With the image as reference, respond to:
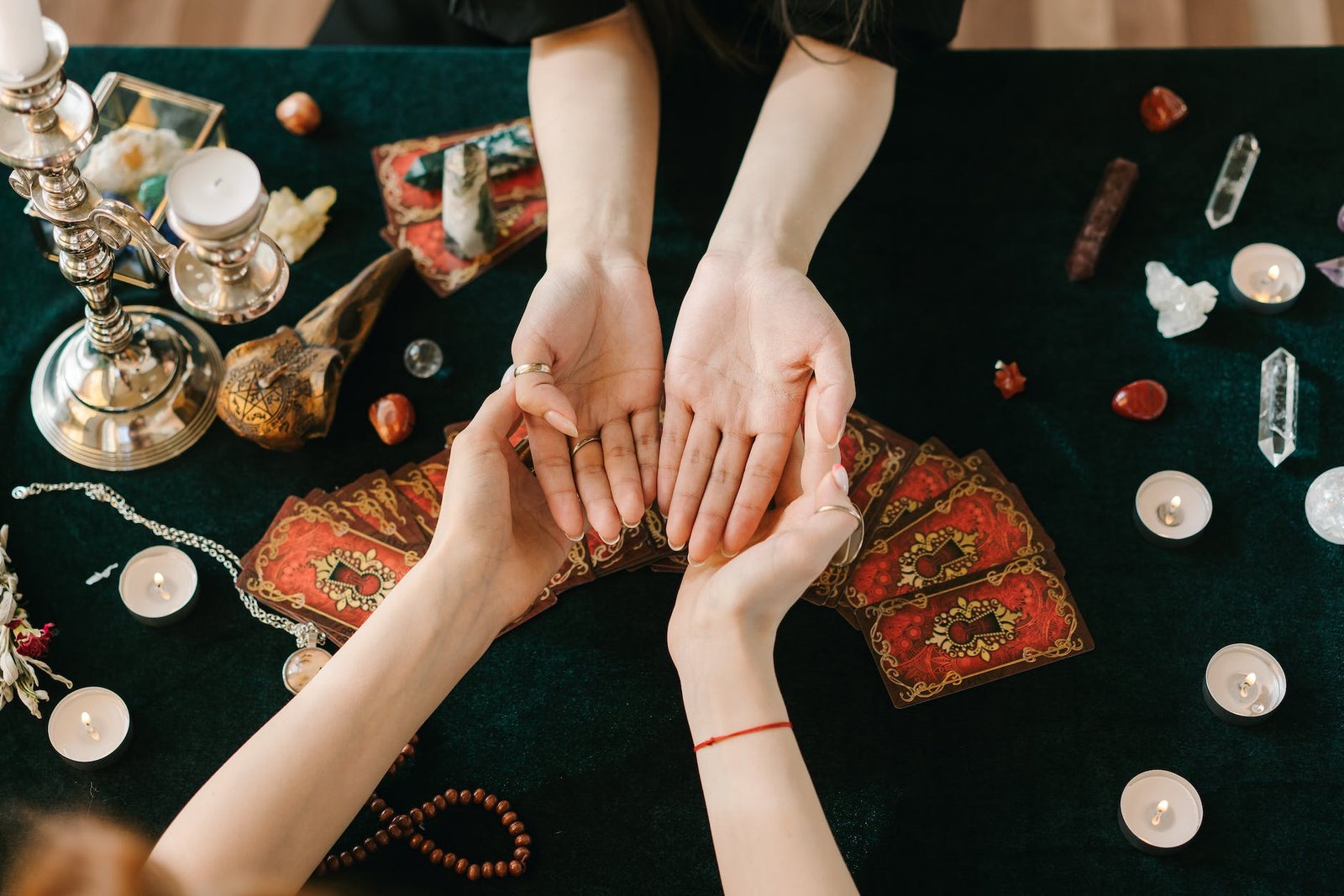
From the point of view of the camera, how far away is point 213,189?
100 centimetres

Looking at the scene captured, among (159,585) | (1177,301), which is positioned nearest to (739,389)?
(1177,301)

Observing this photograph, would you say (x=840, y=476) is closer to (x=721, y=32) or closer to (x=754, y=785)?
(x=754, y=785)

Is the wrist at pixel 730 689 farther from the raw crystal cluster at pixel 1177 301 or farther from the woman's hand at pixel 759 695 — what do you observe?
the raw crystal cluster at pixel 1177 301

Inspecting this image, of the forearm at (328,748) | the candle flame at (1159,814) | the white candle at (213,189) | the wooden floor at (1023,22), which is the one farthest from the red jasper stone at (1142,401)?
the wooden floor at (1023,22)

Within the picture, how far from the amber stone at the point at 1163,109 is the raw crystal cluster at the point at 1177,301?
318mm

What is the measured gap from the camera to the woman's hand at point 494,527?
1.43 metres

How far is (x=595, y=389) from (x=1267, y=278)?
116 centimetres

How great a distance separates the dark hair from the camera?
1.74m

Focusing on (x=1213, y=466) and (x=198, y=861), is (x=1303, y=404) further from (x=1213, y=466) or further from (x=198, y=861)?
(x=198, y=861)

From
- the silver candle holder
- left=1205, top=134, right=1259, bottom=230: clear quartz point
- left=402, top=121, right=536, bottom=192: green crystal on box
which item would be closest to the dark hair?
left=402, top=121, right=536, bottom=192: green crystal on box

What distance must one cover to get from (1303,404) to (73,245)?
1.84 meters

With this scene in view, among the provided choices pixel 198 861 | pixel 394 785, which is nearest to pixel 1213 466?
pixel 394 785

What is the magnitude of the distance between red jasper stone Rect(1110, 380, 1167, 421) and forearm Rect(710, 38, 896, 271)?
0.56 meters

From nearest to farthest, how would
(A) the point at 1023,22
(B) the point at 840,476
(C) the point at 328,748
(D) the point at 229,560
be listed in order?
(C) the point at 328,748
(B) the point at 840,476
(D) the point at 229,560
(A) the point at 1023,22
